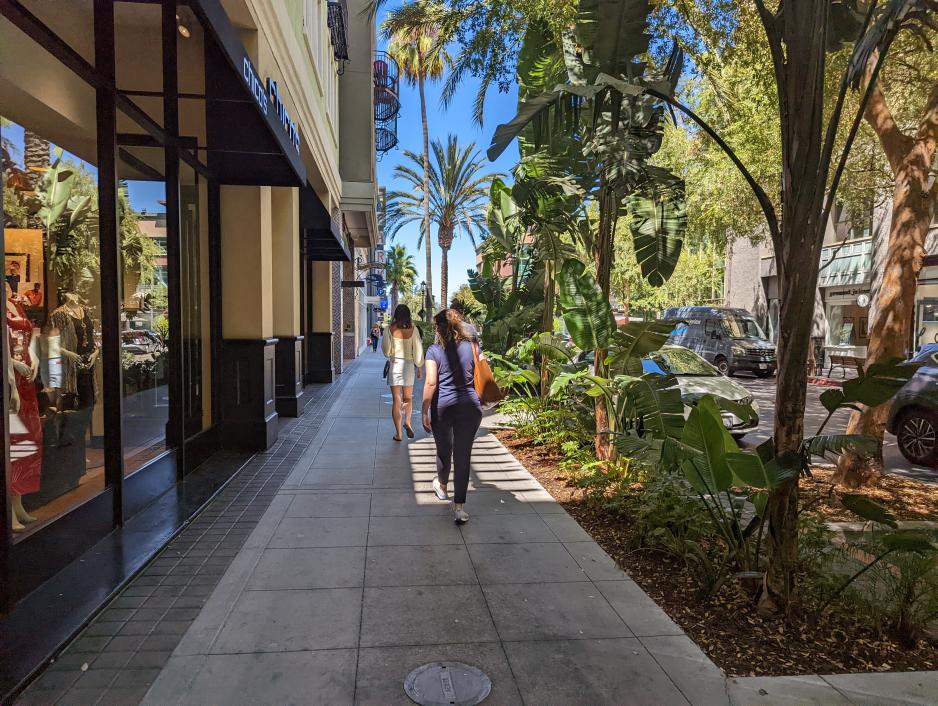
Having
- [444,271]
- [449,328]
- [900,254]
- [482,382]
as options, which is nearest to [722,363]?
[444,271]

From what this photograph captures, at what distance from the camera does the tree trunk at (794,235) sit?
11.6 feet

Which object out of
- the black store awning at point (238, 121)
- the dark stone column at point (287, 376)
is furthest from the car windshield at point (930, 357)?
the dark stone column at point (287, 376)

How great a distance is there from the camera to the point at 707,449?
3689 mm

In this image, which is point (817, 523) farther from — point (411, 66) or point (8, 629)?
point (411, 66)

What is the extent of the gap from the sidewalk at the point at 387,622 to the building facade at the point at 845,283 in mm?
15134

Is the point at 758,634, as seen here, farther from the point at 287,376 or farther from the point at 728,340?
the point at 728,340

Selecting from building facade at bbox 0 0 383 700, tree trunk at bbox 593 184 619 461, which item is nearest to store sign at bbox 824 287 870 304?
tree trunk at bbox 593 184 619 461

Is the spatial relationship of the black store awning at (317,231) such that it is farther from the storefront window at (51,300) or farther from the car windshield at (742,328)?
the car windshield at (742,328)

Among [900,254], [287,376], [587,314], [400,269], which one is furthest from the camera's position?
[400,269]

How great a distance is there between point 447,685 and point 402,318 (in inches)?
232

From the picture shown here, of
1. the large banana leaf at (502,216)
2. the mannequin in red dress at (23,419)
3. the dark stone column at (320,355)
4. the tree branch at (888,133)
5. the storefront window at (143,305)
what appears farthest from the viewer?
the dark stone column at (320,355)

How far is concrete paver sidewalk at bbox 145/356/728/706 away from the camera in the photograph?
304cm

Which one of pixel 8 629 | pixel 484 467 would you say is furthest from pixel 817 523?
pixel 8 629

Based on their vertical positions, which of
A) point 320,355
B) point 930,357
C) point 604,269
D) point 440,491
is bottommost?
point 440,491
